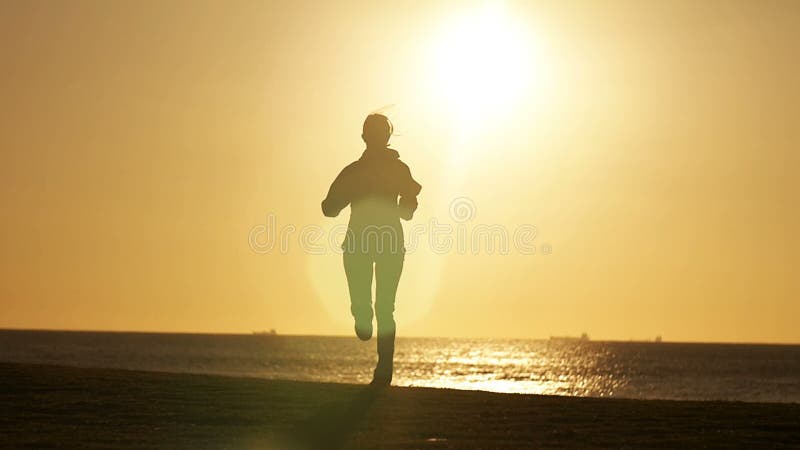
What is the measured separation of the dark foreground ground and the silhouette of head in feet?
11.4

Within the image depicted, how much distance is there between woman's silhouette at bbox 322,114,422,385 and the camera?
59.6 feet

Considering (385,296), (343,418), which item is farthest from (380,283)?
(343,418)

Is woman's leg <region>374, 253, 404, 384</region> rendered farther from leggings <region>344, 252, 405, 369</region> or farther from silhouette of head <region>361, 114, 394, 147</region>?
silhouette of head <region>361, 114, 394, 147</region>

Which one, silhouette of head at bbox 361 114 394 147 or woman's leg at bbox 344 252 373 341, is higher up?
silhouette of head at bbox 361 114 394 147

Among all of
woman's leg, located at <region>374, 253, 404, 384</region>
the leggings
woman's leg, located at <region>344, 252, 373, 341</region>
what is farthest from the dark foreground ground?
woman's leg, located at <region>344, 252, 373, 341</region>

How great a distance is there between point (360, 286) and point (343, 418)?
355cm

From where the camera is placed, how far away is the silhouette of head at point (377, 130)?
18.2 meters

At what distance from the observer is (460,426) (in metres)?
15.0

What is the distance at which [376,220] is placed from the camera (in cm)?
1820

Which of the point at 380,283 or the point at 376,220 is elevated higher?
the point at 376,220

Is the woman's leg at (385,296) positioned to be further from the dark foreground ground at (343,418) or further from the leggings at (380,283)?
the dark foreground ground at (343,418)

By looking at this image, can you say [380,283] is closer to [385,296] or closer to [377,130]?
[385,296]

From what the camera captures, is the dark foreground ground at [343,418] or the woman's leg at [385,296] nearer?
the dark foreground ground at [343,418]

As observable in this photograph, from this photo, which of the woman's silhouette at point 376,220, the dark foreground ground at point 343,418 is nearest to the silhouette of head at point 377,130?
the woman's silhouette at point 376,220
